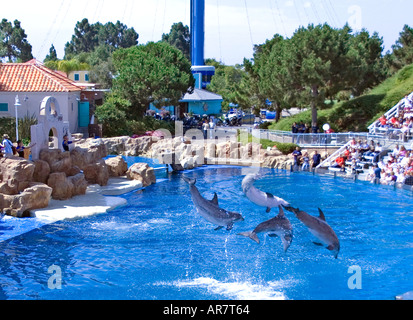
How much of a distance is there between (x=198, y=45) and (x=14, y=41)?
78.4 ft

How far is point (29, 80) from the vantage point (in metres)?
28.5

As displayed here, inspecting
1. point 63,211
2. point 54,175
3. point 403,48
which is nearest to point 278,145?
point 54,175

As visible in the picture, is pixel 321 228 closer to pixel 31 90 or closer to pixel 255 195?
pixel 255 195

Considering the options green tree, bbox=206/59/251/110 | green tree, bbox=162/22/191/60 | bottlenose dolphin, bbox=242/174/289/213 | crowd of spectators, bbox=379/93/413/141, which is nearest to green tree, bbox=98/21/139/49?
green tree, bbox=162/22/191/60

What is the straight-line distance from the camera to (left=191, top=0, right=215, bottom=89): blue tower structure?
52.4 metres

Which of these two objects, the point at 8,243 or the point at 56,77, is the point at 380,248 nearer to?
the point at 8,243

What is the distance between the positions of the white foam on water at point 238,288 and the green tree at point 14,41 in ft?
191

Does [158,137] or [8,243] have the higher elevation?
[158,137]

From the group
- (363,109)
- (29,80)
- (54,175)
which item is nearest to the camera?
(54,175)

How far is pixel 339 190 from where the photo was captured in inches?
799

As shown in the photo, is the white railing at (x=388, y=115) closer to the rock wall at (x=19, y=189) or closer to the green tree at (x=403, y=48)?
the rock wall at (x=19, y=189)

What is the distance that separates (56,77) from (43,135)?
12.5 meters
